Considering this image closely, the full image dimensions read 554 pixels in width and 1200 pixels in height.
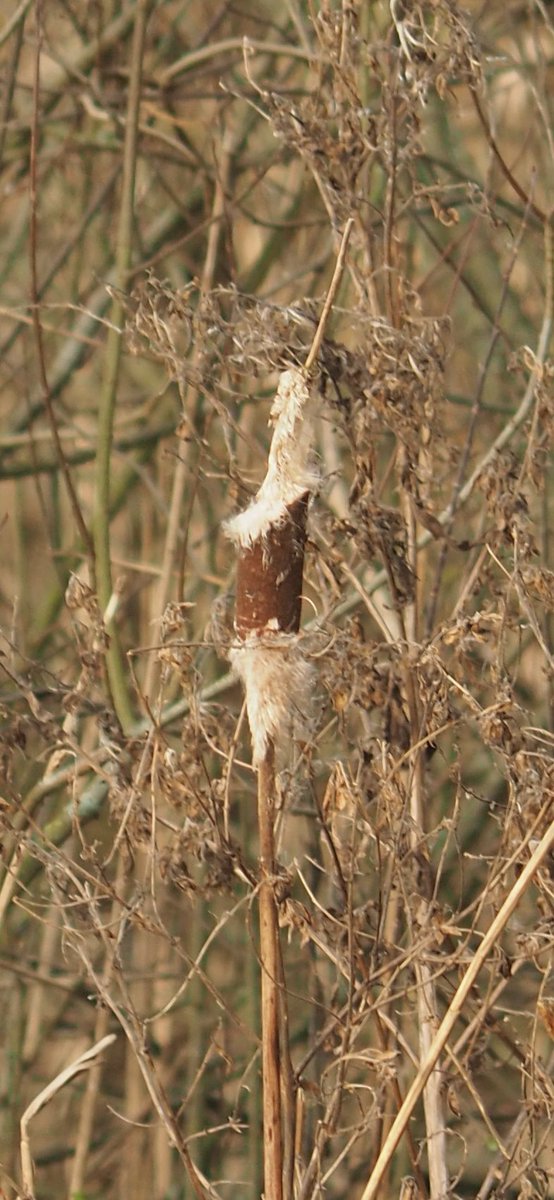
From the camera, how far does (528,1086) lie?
1.18 meters

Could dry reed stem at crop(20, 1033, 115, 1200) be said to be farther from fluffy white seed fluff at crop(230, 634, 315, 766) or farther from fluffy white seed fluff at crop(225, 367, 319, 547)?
fluffy white seed fluff at crop(225, 367, 319, 547)

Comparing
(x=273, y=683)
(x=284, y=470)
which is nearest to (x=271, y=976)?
(x=273, y=683)

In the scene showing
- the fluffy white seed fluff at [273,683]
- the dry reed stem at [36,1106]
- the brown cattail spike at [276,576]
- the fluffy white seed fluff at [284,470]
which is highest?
the fluffy white seed fluff at [284,470]

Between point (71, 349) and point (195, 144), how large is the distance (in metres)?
0.41

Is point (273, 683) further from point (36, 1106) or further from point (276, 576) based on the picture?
point (36, 1106)

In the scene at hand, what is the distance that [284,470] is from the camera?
3.57ft

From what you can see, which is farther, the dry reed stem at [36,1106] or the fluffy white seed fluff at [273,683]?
the dry reed stem at [36,1106]

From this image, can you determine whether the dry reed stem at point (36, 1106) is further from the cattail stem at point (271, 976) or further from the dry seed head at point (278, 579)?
the dry seed head at point (278, 579)

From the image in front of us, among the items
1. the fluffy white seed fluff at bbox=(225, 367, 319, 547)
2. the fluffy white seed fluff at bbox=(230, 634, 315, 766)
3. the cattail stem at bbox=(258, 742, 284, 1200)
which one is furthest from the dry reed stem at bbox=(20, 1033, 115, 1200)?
the fluffy white seed fluff at bbox=(225, 367, 319, 547)

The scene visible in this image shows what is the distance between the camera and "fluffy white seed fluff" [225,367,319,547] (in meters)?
1.08

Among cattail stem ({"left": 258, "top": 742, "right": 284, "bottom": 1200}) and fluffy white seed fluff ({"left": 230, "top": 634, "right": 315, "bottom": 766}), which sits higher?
fluffy white seed fluff ({"left": 230, "top": 634, "right": 315, "bottom": 766})

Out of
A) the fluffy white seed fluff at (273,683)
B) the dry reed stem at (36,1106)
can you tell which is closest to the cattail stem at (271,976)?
the fluffy white seed fluff at (273,683)

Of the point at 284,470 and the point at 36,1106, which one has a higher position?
the point at 284,470

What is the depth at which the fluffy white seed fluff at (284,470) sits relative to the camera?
42.4 inches
